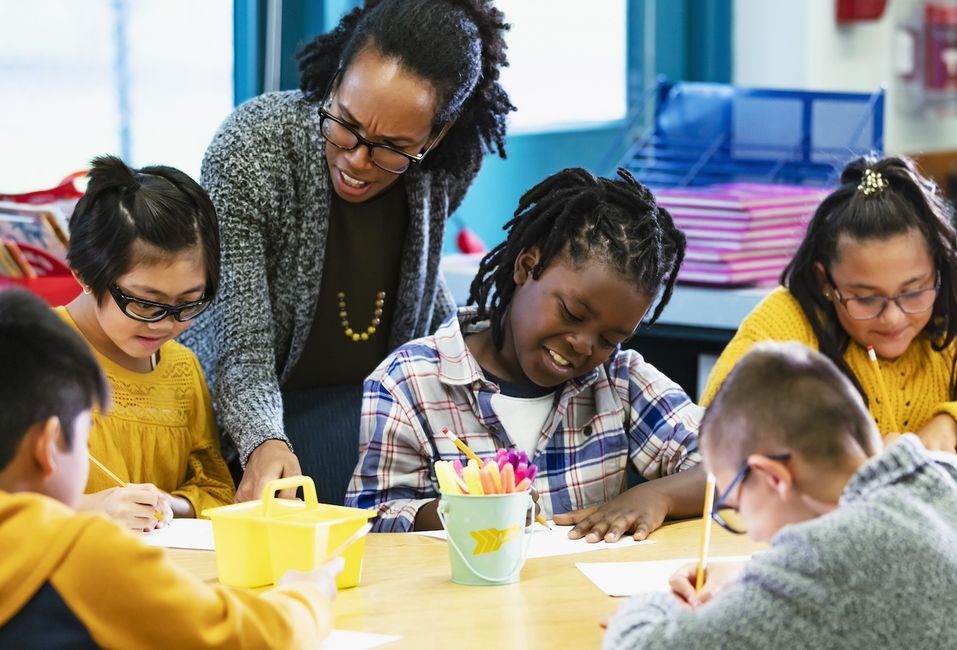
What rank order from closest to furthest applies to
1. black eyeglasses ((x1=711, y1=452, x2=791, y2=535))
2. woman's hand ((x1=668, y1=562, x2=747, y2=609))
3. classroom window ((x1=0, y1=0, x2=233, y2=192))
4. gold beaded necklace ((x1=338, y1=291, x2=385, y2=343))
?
black eyeglasses ((x1=711, y1=452, x2=791, y2=535)), woman's hand ((x1=668, y1=562, x2=747, y2=609)), gold beaded necklace ((x1=338, y1=291, x2=385, y2=343)), classroom window ((x1=0, y1=0, x2=233, y2=192))

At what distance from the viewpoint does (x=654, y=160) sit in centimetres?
356

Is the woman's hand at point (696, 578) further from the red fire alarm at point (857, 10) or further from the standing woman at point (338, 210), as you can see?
the red fire alarm at point (857, 10)

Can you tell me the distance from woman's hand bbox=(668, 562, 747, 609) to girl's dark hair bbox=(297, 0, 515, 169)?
0.85 m

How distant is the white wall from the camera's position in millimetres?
4402

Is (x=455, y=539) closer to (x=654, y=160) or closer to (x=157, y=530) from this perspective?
(x=157, y=530)

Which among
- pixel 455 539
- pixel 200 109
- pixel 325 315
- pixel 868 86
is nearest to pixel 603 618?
pixel 455 539

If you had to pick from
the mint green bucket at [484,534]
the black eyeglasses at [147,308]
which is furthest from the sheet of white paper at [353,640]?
the black eyeglasses at [147,308]

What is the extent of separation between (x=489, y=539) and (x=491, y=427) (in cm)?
47

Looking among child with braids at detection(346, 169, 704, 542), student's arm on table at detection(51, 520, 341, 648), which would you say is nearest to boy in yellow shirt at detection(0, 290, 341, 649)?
student's arm on table at detection(51, 520, 341, 648)

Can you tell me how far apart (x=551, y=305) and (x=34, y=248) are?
38.0 inches

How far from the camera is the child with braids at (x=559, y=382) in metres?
1.96

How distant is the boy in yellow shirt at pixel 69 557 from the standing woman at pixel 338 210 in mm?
591

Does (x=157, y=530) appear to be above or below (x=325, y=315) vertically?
below

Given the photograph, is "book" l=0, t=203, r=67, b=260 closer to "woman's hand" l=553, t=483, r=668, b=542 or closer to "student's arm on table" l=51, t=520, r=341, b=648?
"woman's hand" l=553, t=483, r=668, b=542
